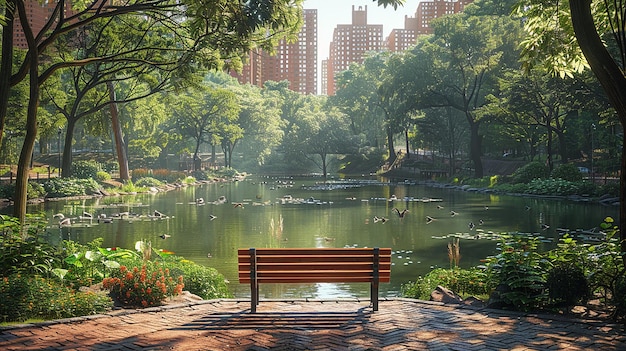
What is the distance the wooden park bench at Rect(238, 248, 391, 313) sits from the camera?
7680 millimetres

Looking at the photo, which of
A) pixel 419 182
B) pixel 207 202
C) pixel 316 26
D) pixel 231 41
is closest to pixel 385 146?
pixel 419 182

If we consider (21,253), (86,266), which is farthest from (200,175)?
(21,253)

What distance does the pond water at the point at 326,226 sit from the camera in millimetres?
15305

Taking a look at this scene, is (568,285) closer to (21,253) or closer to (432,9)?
(21,253)

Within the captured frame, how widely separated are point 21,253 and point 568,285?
7.53 meters

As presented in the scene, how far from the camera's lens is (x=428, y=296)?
9.88 meters

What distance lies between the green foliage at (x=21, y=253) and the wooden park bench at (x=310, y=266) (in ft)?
10.5

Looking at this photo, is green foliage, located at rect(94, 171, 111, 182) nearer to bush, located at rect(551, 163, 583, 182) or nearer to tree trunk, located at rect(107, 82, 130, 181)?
tree trunk, located at rect(107, 82, 130, 181)

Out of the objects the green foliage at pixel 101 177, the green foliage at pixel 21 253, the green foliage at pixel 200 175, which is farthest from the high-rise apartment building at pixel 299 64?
the green foliage at pixel 21 253

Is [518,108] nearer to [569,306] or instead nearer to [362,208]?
[362,208]

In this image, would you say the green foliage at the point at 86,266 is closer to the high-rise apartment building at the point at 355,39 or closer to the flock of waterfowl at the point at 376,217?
the flock of waterfowl at the point at 376,217

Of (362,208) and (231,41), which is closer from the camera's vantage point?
(231,41)

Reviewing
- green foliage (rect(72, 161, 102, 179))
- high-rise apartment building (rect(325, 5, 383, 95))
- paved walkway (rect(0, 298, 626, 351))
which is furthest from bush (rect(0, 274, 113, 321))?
high-rise apartment building (rect(325, 5, 383, 95))

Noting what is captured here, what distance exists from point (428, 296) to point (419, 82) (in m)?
43.7
